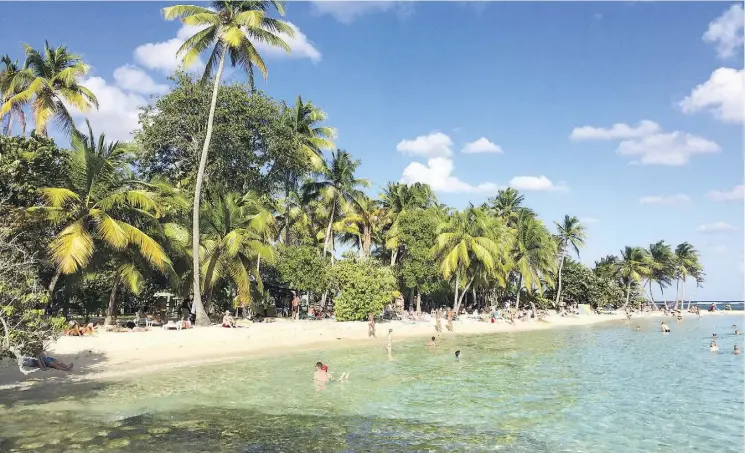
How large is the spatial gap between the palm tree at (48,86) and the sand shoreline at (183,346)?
14.6m

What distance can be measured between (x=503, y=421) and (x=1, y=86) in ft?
108

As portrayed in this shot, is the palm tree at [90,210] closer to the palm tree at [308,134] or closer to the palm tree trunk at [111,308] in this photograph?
the palm tree trunk at [111,308]

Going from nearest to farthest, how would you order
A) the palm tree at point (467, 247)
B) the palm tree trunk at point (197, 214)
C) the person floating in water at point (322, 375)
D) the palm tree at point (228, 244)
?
the person floating in water at point (322, 375)
the palm tree trunk at point (197, 214)
the palm tree at point (228, 244)
the palm tree at point (467, 247)

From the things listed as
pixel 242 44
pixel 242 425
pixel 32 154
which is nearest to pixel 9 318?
pixel 242 425

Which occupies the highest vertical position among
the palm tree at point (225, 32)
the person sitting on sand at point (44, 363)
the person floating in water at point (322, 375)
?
the palm tree at point (225, 32)

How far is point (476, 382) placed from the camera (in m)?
18.2

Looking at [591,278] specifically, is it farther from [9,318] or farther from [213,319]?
[9,318]

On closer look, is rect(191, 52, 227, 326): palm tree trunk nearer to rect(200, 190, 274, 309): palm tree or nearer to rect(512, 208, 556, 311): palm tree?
rect(200, 190, 274, 309): palm tree

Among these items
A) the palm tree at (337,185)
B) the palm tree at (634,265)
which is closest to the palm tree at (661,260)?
the palm tree at (634,265)

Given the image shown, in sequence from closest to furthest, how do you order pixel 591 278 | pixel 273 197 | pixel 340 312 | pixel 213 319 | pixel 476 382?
pixel 476 382
pixel 213 319
pixel 340 312
pixel 273 197
pixel 591 278

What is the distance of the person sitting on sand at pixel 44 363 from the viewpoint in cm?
1573

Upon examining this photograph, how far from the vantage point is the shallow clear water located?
35.4 feet

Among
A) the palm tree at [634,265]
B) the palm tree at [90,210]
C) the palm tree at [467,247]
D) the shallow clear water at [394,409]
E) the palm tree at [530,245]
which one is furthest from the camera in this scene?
the palm tree at [634,265]

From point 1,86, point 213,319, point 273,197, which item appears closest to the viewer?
point 1,86
